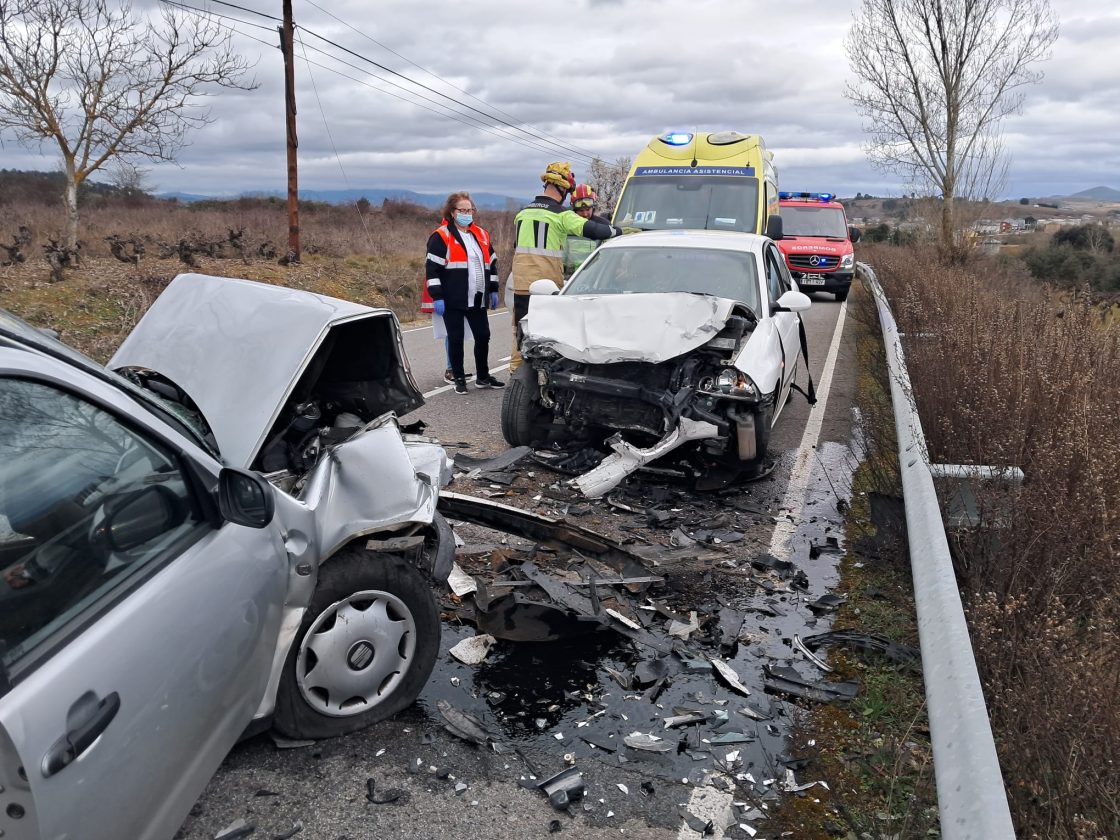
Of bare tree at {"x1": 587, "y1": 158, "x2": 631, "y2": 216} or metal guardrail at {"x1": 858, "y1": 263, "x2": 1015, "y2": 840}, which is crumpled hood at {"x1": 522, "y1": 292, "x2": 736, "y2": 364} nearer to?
metal guardrail at {"x1": 858, "y1": 263, "x2": 1015, "y2": 840}

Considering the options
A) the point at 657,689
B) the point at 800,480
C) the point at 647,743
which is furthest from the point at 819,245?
the point at 647,743

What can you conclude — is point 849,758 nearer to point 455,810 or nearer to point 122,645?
point 455,810

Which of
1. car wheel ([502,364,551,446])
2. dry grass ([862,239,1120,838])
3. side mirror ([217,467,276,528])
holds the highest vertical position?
side mirror ([217,467,276,528])

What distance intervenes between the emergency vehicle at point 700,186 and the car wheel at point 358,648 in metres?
9.52

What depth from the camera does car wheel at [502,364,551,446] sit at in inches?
266

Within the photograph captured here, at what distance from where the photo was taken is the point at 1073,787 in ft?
7.37

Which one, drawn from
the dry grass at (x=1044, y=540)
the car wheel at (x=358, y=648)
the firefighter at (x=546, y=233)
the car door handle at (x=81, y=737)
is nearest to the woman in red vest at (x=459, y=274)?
the firefighter at (x=546, y=233)

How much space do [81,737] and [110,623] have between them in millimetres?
267

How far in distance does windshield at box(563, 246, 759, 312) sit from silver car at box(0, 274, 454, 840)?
3.52 metres

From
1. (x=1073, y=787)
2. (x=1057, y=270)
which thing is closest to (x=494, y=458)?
(x=1073, y=787)

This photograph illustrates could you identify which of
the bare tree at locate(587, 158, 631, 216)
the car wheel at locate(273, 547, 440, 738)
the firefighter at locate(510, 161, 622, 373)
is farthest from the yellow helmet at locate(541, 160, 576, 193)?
the bare tree at locate(587, 158, 631, 216)

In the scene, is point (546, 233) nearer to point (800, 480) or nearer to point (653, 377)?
point (653, 377)

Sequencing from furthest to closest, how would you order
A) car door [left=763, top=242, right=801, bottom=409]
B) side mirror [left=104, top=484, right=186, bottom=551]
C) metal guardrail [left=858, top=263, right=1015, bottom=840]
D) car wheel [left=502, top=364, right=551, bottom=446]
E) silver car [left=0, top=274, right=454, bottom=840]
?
car door [left=763, top=242, right=801, bottom=409] → car wheel [left=502, top=364, right=551, bottom=446] → side mirror [left=104, top=484, right=186, bottom=551] → silver car [left=0, top=274, right=454, bottom=840] → metal guardrail [left=858, top=263, right=1015, bottom=840]

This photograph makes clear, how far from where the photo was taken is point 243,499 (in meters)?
2.44
